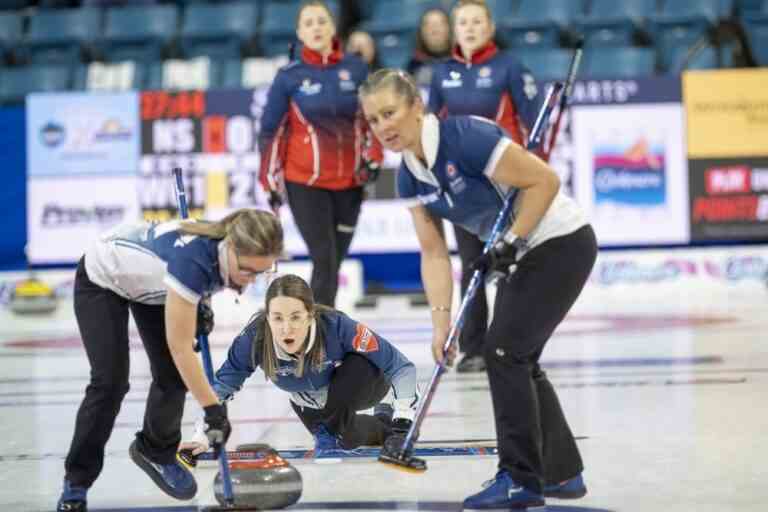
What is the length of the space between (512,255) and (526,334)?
206 millimetres

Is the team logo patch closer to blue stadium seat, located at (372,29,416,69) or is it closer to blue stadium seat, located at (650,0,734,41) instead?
blue stadium seat, located at (372,29,416,69)

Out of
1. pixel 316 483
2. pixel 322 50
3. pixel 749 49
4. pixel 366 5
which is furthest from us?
pixel 366 5

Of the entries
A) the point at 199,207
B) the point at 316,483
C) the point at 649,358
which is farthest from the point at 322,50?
the point at 199,207

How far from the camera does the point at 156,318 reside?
3.73 metres

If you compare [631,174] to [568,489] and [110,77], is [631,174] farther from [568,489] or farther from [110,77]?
[568,489]

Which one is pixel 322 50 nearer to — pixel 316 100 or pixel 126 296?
pixel 316 100

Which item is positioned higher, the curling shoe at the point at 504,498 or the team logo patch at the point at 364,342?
the team logo patch at the point at 364,342

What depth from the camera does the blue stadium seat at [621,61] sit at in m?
10.5

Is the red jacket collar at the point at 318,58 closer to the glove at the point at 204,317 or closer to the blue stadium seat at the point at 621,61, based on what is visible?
the glove at the point at 204,317

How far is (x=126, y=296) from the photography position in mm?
3678

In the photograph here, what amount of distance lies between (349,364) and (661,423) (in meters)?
1.24

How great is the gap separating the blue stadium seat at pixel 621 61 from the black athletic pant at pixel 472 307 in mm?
4782

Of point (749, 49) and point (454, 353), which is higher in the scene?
point (749, 49)

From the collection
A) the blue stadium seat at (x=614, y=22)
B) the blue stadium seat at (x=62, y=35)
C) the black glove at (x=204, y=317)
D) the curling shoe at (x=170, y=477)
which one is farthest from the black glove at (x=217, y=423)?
the blue stadium seat at (x=62, y=35)
